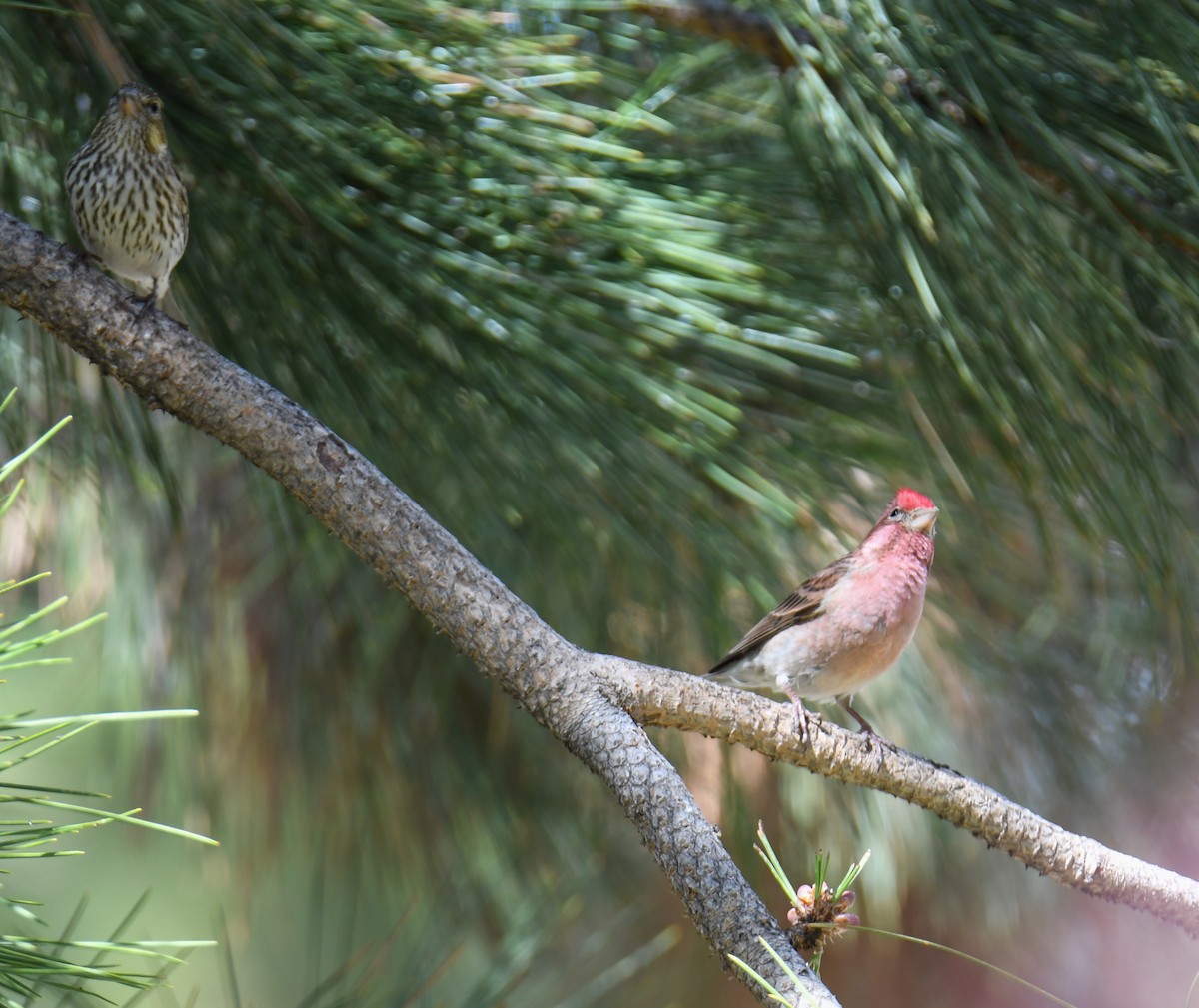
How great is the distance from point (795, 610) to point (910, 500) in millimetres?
230

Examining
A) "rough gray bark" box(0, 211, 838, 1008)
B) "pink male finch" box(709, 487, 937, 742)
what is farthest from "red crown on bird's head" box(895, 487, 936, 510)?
"rough gray bark" box(0, 211, 838, 1008)

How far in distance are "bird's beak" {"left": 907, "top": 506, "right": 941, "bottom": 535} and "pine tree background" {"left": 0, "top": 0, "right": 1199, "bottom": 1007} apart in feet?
0.31

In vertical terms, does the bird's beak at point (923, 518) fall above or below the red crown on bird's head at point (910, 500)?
below

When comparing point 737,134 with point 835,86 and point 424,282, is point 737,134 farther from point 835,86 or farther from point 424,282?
point 424,282

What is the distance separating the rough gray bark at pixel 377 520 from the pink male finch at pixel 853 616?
29.6 inches

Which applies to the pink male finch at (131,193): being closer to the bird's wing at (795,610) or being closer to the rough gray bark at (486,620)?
the rough gray bark at (486,620)

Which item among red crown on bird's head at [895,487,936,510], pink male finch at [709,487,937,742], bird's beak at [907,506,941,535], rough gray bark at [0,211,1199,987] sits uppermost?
rough gray bark at [0,211,1199,987]

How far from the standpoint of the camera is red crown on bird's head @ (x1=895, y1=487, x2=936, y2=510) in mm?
1713

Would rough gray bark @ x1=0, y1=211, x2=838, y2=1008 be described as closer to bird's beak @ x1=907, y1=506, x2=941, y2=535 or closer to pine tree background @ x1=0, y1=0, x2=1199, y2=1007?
pine tree background @ x1=0, y1=0, x2=1199, y2=1007

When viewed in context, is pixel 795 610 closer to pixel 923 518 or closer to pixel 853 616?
pixel 853 616

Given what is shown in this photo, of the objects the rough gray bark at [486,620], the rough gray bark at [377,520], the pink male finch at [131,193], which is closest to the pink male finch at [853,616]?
the rough gray bark at [486,620]

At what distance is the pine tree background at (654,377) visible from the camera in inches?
54.1

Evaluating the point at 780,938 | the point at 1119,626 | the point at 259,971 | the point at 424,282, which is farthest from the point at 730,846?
the point at 259,971

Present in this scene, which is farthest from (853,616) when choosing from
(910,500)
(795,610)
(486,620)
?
(486,620)
